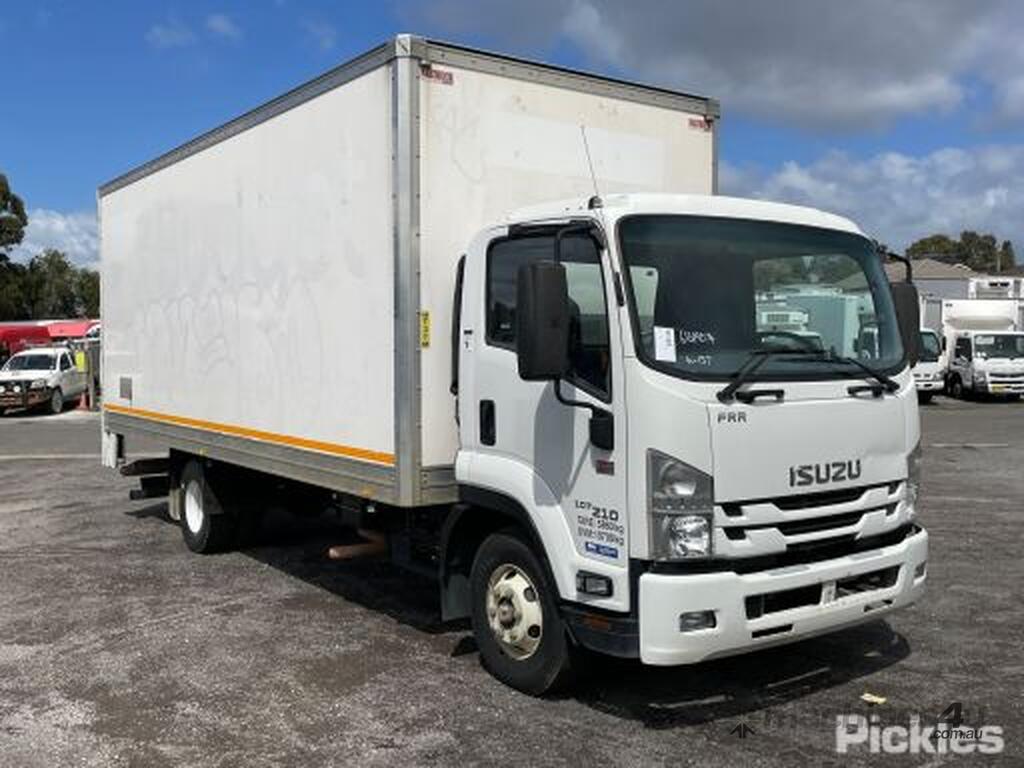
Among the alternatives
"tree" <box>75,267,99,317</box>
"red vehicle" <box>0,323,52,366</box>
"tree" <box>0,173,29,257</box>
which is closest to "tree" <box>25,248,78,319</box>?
"tree" <box>75,267,99,317</box>

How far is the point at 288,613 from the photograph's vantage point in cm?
744

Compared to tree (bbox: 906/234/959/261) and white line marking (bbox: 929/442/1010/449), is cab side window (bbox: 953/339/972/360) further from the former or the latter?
tree (bbox: 906/234/959/261)

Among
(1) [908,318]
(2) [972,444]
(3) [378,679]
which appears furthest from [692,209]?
(2) [972,444]

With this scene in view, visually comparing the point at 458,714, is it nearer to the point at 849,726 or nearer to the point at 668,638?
the point at 668,638

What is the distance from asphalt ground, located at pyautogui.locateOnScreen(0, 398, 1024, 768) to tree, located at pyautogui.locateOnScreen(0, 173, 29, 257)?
56288 millimetres

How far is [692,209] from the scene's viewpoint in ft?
17.0

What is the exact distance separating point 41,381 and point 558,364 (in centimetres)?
2923

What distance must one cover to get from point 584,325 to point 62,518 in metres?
8.75

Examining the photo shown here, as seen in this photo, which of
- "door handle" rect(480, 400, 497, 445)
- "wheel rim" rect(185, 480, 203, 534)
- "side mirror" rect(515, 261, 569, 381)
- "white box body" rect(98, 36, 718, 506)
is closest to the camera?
"side mirror" rect(515, 261, 569, 381)

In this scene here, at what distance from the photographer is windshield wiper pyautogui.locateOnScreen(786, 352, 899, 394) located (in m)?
5.20

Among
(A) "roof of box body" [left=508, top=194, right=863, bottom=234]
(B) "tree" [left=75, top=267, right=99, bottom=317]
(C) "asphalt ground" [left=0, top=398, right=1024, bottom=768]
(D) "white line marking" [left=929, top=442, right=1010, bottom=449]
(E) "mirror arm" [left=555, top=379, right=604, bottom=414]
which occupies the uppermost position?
(B) "tree" [left=75, top=267, right=99, bottom=317]

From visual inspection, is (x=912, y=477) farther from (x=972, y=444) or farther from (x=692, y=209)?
(x=972, y=444)

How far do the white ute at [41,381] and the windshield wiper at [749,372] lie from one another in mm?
29298

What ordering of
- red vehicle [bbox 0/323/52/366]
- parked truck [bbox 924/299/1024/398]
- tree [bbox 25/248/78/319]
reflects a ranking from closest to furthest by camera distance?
1. parked truck [bbox 924/299/1024/398]
2. red vehicle [bbox 0/323/52/366]
3. tree [bbox 25/248/78/319]
